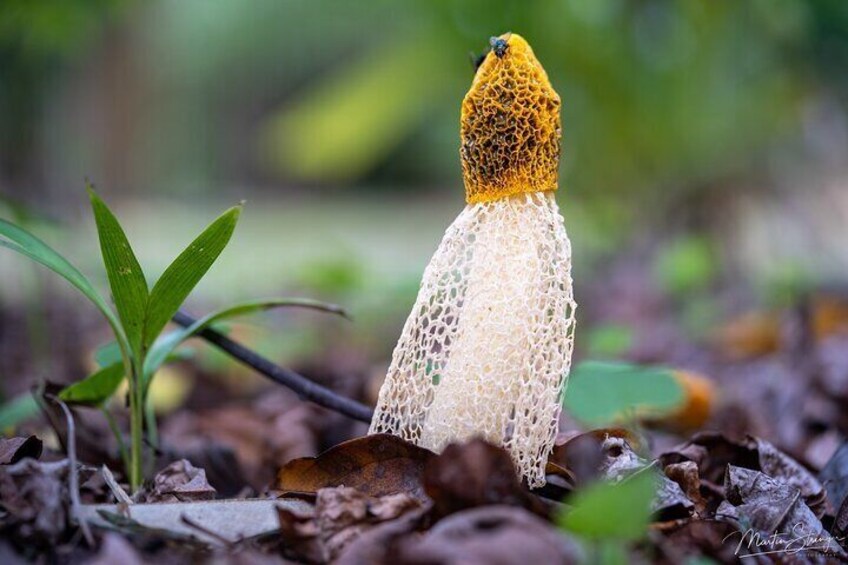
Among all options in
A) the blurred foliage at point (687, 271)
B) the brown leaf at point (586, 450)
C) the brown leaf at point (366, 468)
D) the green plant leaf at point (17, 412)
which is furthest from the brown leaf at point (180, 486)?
the blurred foliage at point (687, 271)

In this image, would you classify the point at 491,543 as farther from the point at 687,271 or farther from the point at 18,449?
the point at 687,271

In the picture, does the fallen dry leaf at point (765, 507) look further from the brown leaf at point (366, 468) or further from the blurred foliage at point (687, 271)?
the blurred foliage at point (687, 271)

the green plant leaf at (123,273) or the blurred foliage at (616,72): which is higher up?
the blurred foliage at (616,72)

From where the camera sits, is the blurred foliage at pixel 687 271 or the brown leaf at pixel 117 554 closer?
the brown leaf at pixel 117 554

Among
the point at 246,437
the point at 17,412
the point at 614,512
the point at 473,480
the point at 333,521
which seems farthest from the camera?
the point at 246,437

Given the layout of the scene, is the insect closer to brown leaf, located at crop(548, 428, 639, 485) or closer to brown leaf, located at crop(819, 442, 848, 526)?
brown leaf, located at crop(548, 428, 639, 485)

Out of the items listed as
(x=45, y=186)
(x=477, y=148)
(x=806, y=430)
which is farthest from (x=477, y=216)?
(x=45, y=186)

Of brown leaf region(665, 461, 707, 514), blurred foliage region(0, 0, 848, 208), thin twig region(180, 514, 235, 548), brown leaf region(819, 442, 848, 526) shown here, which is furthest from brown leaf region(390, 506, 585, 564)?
blurred foliage region(0, 0, 848, 208)

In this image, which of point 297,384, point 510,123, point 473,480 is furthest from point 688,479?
point 297,384
